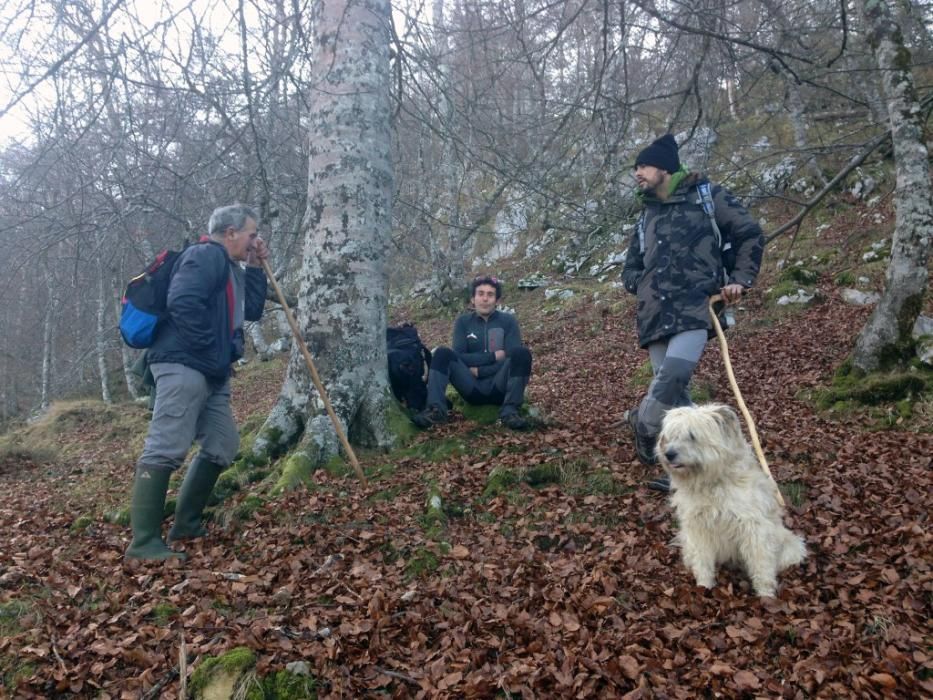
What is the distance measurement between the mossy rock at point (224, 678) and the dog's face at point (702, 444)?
101 inches

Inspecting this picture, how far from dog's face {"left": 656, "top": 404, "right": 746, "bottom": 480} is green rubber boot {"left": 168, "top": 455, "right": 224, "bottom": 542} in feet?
10.8

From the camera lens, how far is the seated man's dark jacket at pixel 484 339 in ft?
23.4

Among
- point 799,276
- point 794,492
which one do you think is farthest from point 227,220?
point 799,276

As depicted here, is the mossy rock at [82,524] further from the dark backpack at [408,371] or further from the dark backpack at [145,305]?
the dark backpack at [408,371]

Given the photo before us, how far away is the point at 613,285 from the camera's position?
16.7m

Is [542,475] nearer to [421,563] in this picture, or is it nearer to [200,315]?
[421,563]

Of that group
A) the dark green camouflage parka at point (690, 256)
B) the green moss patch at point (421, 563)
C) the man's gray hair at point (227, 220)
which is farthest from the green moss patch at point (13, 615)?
the dark green camouflage parka at point (690, 256)

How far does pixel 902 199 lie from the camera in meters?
6.82

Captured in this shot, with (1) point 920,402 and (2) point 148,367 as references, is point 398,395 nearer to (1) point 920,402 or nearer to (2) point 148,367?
(2) point 148,367

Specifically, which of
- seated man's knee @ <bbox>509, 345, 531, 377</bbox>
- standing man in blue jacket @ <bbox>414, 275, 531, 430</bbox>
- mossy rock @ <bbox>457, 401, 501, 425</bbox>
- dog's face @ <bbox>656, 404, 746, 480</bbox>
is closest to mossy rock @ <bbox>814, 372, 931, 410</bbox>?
seated man's knee @ <bbox>509, 345, 531, 377</bbox>

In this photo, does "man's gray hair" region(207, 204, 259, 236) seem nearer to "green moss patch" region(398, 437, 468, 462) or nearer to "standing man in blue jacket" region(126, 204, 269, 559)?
"standing man in blue jacket" region(126, 204, 269, 559)

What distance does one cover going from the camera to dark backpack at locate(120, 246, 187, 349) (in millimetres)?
4324

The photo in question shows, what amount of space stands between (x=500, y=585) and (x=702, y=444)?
149 cm

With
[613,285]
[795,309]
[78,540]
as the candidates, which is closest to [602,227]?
[795,309]
